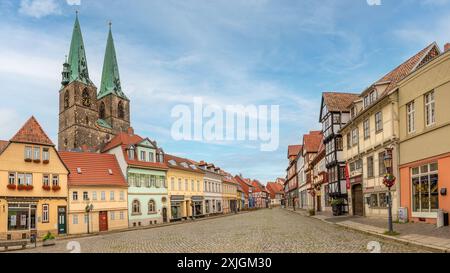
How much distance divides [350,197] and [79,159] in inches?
1067

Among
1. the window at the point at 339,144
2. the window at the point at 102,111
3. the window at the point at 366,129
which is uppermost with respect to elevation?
the window at the point at 102,111

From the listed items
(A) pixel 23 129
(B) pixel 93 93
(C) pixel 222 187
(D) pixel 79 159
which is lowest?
(C) pixel 222 187

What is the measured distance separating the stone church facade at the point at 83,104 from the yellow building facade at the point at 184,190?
142 ft

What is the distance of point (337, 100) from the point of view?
1646 inches

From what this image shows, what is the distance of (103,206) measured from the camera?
131ft

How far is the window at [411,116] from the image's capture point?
23080mm

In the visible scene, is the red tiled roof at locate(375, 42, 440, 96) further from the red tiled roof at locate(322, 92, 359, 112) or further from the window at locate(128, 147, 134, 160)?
the window at locate(128, 147, 134, 160)

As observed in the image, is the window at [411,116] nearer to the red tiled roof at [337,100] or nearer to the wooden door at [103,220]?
the red tiled roof at [337,100]

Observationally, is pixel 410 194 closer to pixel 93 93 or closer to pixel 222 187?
pixel 222 187

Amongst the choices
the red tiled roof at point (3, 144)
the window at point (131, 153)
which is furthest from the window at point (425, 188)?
the red tiled roof at point (3, 144)

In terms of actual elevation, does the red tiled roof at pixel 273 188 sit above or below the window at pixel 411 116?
below
